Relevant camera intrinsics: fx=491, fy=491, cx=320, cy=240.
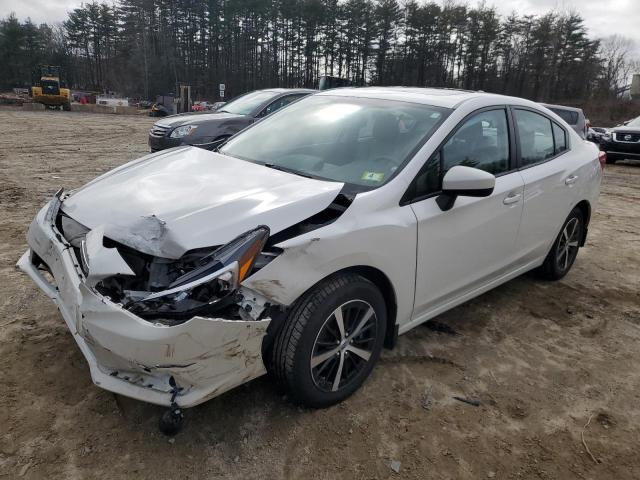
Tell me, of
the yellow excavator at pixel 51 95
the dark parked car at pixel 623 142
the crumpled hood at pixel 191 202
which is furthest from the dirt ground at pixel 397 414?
the yellow excavator at pixel 51 95

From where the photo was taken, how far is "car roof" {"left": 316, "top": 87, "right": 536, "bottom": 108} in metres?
3.32

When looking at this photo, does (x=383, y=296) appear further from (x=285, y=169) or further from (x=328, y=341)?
(x=285, y=169)

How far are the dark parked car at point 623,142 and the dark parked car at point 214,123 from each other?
35.5 ft

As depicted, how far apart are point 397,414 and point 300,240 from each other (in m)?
1.16

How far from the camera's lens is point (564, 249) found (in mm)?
4582

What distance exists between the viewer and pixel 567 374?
3203 millimetres

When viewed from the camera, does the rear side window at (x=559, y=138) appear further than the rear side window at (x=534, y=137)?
Yes

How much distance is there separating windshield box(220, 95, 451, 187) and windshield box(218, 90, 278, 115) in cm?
607

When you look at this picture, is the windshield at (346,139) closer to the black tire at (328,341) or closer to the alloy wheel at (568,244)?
the black tire at (328,341)

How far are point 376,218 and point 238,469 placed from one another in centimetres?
139

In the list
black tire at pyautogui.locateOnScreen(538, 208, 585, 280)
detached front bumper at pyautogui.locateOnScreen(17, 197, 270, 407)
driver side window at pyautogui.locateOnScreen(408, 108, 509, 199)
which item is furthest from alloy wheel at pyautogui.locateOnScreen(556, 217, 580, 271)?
detached front bumper at pyautogui.locateOnScreen(17, 197, 270, 407)

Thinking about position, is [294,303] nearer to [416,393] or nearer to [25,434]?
[416,393]

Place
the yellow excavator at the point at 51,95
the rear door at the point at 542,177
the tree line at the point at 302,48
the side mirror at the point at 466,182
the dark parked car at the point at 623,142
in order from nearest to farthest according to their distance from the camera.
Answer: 1. the side mirror at the point at 466,182
2. the rear door at the point at 542,177
3. the dark parked car at the point at 623,142
4. the yellow excavator at the point at 51,95
5. the tree line at the point at 302,48

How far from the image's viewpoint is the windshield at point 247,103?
9.59 m
